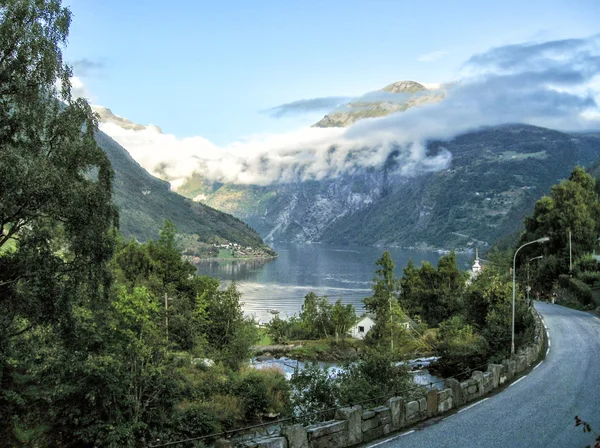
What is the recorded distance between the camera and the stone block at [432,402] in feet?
53.7

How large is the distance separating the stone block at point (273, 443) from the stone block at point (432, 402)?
20.5 ft

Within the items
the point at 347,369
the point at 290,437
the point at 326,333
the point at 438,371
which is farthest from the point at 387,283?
the point at 290,437

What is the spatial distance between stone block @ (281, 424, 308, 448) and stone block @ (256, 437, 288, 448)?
13 cm

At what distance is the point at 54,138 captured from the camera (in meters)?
19.0

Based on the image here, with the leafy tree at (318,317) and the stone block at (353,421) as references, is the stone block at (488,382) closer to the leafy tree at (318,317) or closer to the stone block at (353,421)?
the stone block at (353,421)

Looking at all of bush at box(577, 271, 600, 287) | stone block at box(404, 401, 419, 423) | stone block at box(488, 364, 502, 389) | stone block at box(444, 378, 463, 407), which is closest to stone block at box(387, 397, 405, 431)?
stone block at box(404, 401, 419, 423)

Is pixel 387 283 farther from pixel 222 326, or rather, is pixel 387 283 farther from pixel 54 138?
pixel 54 138

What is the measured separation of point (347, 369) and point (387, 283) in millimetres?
57483

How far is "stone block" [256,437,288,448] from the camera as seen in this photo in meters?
11.9

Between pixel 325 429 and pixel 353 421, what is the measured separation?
3.45ft

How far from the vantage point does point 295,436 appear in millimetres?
12297

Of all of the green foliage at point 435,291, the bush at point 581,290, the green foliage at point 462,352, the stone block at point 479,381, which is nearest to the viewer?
the stone block at point 479,381

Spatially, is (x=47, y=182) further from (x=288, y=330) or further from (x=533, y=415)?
(x=288, y=330)

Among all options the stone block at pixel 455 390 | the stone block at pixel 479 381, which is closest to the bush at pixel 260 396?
the stone block at pixel 479 381
